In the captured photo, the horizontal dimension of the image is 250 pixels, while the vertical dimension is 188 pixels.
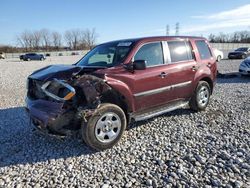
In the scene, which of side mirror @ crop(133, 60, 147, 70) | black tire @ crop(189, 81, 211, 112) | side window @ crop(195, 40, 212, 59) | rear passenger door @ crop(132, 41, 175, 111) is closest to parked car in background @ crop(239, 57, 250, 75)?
side window @ crop(195, 40, 212, 59)

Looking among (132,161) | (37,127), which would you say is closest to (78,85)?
(37,127)

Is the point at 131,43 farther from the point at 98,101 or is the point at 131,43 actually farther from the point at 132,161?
the point at 132,161

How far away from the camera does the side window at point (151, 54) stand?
15.6ft

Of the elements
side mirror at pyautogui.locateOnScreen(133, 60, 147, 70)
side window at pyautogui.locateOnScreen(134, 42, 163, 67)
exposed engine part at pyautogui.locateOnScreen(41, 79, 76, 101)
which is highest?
side window at pyautogui.locateOnScreen(134, 42, 163, 67)

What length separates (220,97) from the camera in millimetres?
7801

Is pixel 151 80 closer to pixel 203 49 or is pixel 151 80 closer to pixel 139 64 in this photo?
pixel 139 64

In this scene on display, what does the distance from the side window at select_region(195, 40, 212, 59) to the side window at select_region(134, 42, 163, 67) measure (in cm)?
152

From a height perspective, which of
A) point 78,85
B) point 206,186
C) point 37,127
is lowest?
point 206,186

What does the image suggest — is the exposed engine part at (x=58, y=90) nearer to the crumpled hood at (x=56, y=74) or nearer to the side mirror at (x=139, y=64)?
the crumpled hood at (x=56, y=74)

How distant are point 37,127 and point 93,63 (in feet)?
5.68

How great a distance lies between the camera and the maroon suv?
154 inches

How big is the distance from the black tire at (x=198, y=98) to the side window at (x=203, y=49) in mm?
700

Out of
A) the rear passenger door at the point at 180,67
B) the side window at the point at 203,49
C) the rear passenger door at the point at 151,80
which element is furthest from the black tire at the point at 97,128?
the side window at the point at 203,49

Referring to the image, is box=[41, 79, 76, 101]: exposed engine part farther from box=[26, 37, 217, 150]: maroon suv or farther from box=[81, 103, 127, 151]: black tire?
box=[81, 103, 127, 151]: black tire
